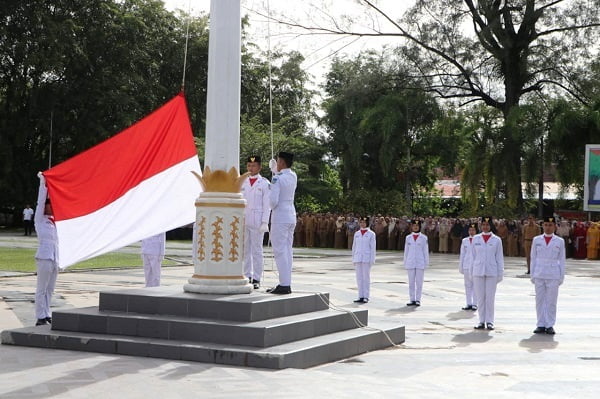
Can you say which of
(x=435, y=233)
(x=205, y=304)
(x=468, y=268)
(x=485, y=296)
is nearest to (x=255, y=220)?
(x=205, y=304)

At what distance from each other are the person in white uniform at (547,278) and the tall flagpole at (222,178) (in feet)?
15.8

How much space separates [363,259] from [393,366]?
7145mm

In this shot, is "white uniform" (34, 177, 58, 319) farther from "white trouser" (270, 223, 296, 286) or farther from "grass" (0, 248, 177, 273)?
"grass" (0, 248, 177, 273)

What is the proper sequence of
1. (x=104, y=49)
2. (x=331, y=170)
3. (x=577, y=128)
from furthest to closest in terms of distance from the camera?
(x=331, y=170) < (x=104, y=49) < (x=577, y=128)

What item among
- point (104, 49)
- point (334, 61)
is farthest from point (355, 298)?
point (334, 61)

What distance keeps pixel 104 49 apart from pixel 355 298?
35211mm

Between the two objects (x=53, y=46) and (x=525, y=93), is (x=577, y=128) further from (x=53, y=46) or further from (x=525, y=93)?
(x=53, y=46)

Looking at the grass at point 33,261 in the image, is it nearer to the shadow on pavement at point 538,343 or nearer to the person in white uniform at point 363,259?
the person in white uniform at point 363,259

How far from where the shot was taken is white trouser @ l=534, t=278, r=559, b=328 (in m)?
13.3

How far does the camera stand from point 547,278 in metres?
13.5

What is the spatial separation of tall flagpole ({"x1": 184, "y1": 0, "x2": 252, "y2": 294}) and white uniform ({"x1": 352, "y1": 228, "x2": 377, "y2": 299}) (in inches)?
238

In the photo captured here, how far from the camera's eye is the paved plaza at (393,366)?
25.9ft

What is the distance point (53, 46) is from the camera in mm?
44844

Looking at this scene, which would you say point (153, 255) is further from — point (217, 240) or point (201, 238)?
point (217, 240)
